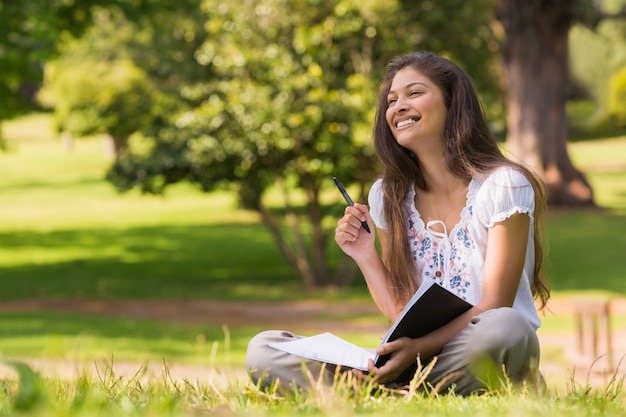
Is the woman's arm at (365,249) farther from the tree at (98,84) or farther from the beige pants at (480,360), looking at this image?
the tree at (98,84)

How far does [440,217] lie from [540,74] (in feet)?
88.2

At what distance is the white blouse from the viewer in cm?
412

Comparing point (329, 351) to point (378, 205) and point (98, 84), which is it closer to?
point (378, 205)

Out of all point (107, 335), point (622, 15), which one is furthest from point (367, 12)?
point (622, 15)

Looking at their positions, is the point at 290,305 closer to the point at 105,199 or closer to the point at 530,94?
the point at 530,94

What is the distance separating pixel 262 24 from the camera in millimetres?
17125

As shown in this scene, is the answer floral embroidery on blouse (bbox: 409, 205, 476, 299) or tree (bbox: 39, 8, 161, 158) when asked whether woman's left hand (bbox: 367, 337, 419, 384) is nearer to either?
floral embroidery on blouse (bbox: 409, 205, 476, 299)

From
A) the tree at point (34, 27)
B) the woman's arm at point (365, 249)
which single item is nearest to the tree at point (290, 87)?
A: the tree at point (34, 27)

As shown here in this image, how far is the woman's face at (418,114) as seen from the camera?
14.1 ft

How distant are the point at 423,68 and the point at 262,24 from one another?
1303 centimetres

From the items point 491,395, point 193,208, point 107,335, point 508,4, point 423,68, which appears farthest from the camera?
point 193,208

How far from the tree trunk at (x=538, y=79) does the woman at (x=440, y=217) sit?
25176mm

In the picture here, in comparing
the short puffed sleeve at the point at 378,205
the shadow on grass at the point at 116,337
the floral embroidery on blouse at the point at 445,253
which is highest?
the short puffed sleeve at the point at 378,205

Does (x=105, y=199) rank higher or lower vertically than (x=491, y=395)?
lower
